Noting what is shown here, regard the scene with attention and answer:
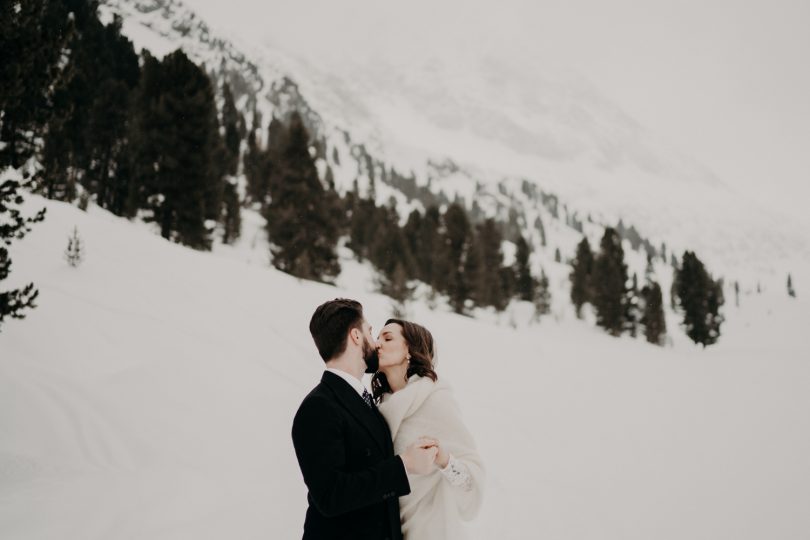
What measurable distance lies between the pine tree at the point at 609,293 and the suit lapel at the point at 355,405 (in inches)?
1778

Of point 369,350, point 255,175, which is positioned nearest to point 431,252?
point 255,175

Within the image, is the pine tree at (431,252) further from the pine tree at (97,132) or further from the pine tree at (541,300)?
the pine tree at (97,132)

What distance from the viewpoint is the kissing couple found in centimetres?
200

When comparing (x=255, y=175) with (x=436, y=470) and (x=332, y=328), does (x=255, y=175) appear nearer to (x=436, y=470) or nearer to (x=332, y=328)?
(x=332, y=328)

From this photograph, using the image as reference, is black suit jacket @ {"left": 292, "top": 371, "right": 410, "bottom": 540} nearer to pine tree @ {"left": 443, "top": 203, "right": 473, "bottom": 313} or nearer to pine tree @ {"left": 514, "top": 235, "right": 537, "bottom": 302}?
pine tree @ {"left": 443, "top": 203, "right": 473, "bottom": 313}

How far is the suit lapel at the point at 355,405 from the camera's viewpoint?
221 cm

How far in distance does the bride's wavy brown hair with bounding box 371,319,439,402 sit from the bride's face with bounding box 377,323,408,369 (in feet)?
0.11

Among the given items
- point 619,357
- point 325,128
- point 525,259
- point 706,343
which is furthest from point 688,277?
point 325,128

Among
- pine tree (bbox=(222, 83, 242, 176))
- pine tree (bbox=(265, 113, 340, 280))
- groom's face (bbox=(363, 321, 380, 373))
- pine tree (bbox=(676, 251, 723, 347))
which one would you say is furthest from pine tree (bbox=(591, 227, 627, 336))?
groom's face (bbox=(363, 321, 380, 373))

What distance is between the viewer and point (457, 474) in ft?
7.59

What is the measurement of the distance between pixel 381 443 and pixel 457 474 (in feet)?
1.44

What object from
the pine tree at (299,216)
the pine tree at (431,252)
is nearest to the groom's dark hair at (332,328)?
the pine tree at (299,216)

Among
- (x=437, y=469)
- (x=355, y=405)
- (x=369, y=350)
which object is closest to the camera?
(x=355, y=405)

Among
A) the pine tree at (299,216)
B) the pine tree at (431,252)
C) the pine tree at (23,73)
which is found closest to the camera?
the pine tree at (23,73)
